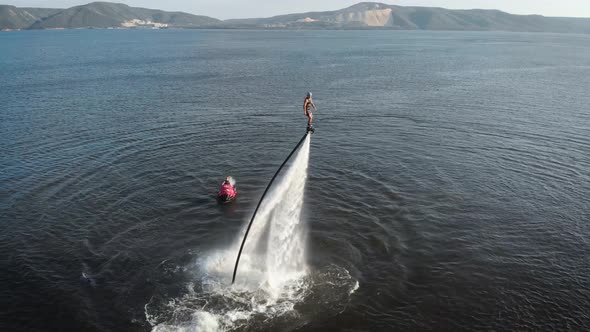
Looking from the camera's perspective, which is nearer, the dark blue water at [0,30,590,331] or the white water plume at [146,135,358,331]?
the white water plume at [146,135,358,331]

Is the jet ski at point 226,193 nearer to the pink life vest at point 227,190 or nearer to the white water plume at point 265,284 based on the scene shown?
the pink life vest at point 227,190

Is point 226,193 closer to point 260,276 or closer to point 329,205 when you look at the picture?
point 329,205

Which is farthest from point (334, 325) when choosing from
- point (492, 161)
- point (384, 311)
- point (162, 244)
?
point (492, 161)

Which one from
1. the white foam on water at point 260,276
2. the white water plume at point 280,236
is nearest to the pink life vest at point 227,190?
the white water plume at point 280,236

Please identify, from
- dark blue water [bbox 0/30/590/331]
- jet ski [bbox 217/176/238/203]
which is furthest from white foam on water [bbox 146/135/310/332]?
jet ski [bbox 217/176/238/203]

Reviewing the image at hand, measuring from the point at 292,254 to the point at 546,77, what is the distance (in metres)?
105

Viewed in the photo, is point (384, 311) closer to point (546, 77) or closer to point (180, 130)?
point (180, 130)

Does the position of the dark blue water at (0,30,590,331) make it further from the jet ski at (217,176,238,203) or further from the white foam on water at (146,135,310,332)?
the jet ski at (217,176,238,203)

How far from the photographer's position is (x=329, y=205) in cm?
3947

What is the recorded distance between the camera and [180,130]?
204ft

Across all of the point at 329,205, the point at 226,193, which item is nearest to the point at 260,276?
the point at 226,193

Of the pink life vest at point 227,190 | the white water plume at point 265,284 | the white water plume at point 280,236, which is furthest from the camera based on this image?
the pink life vest at point 227,190

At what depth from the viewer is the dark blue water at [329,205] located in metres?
26.1

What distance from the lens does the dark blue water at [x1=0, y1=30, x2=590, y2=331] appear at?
85.8ft
